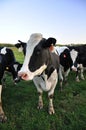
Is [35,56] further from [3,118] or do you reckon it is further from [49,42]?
[3,118]

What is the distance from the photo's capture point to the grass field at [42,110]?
660 cm

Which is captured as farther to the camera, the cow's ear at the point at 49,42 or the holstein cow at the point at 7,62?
the holstein cow at the point at 7,62

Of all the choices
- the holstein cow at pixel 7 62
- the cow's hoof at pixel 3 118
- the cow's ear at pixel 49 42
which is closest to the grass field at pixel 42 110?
the cow's hoof at pixel 3 118

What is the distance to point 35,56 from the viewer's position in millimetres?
5547

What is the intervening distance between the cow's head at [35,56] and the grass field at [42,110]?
1.84m

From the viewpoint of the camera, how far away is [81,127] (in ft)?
21.4

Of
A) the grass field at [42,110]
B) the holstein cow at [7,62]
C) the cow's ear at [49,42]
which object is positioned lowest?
the grass field at [42,110]

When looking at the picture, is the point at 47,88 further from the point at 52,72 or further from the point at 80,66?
the point at 80,66

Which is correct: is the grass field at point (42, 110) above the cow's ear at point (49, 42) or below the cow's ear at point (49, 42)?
below

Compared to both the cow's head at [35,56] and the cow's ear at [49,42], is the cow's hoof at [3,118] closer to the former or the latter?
the cow's head at [35,56]

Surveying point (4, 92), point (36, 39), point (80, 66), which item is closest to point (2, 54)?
point (4, 92)

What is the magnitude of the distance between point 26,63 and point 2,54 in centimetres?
285

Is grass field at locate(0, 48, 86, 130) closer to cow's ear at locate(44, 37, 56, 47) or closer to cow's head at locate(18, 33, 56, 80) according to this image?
cow's head at locate(18, 33, 56, 80)

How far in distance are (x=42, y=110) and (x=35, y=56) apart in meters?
2.61
